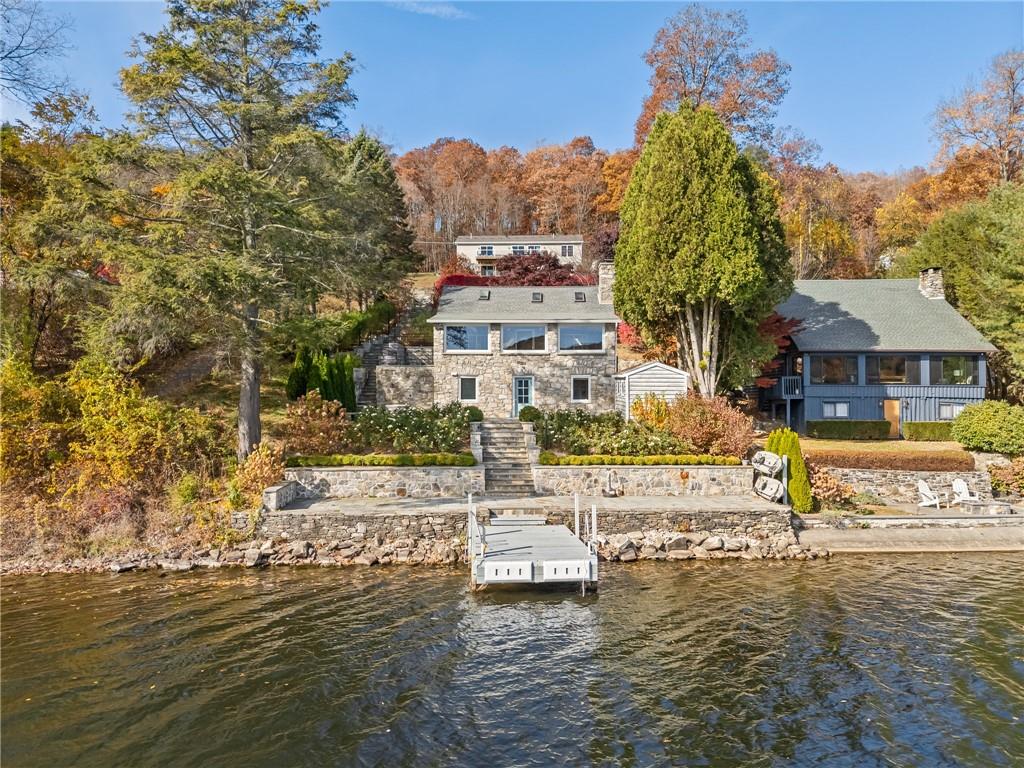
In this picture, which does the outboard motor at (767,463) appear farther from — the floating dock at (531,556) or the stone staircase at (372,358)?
the stone staircase at (372,358)

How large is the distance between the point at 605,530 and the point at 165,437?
1344 cm

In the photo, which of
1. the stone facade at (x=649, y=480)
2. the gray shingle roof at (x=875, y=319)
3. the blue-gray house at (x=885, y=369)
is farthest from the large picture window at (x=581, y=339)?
the gray shingle roof at (x=875, y=319)

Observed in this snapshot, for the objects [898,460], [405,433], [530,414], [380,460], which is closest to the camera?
[380,460]

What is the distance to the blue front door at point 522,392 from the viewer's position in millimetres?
27719

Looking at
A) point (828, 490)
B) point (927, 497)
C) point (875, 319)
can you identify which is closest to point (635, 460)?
point (828, 490)

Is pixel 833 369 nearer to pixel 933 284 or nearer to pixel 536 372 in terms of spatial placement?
pixel 933 284

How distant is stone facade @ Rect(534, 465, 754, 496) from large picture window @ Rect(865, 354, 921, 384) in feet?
42.1

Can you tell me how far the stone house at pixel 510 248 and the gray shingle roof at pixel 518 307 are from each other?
24.4m

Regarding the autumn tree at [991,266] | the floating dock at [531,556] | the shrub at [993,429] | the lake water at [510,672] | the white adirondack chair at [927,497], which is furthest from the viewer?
the autumn tree at [991,266]

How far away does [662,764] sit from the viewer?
320 inches

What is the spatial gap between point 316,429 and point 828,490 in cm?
1753

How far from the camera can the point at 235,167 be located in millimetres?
17531

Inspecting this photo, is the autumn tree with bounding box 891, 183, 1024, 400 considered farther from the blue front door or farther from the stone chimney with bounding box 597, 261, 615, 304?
the blue front door

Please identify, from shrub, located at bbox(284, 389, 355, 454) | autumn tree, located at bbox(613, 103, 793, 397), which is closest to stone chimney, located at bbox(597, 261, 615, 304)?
autumn tree, located at bbox(613, 103, 793, 397)
